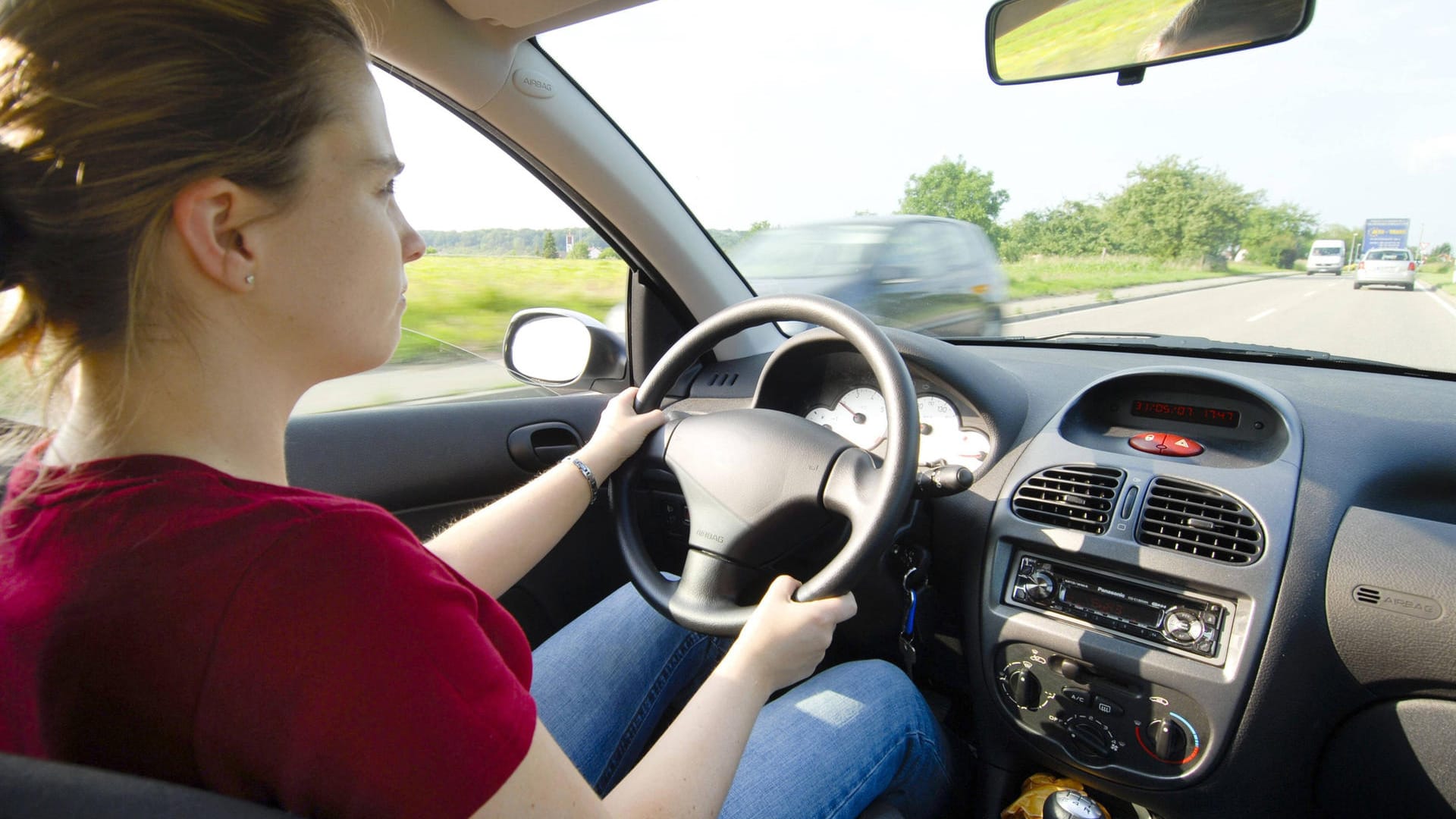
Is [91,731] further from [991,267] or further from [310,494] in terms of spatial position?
[991,267]

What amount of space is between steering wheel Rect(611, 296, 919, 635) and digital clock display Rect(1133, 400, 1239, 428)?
895 mm

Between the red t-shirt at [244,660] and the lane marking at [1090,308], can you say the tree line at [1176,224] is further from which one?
the red t-shirt at [244,660]

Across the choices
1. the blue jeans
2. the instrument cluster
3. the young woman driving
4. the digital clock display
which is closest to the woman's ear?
the young woman driving

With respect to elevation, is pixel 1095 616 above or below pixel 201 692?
below

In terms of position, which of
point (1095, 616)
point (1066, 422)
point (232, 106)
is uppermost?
point (232, 106)

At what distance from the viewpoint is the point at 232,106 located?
2.94 ft

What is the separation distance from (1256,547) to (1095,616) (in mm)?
359

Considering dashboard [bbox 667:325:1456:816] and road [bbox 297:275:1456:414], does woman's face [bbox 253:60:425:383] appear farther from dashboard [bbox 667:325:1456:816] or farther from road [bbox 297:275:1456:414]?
dashboard [bbox 667:325:1456:816]

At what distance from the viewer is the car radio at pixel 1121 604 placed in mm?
1797

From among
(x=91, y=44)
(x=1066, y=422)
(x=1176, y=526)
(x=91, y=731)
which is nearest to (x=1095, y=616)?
(x=1176, y=526)

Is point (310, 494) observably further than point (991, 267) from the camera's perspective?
No

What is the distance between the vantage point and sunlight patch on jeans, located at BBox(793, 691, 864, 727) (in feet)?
5.55

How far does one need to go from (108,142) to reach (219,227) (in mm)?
119

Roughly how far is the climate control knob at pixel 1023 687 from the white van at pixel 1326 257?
1.32m
